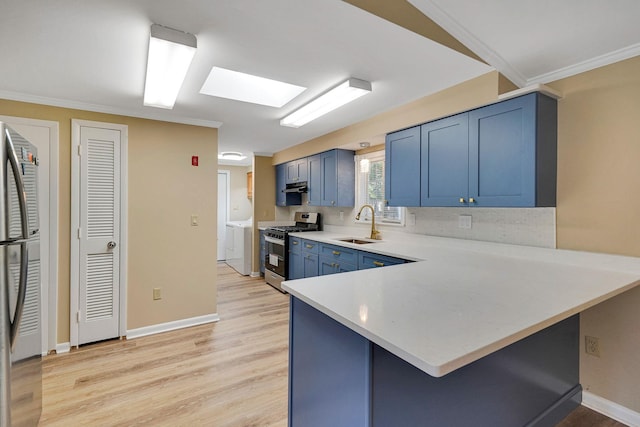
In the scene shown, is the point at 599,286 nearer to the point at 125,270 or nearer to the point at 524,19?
the point at 524,19

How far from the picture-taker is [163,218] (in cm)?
321

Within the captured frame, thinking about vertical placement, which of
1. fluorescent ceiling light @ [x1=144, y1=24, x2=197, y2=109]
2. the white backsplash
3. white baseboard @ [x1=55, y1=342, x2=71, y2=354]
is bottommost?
white baseboard @ [x1=55, y1=342, x2=71, y2=354]

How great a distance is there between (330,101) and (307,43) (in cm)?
85

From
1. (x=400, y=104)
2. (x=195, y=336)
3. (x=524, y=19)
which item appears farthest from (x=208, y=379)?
(x=524, y=19)

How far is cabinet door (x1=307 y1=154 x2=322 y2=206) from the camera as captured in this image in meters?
4.49

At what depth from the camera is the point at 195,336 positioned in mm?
3072

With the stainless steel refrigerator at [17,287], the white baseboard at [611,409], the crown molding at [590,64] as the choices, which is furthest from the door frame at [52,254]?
the white baseboard at [611,409]

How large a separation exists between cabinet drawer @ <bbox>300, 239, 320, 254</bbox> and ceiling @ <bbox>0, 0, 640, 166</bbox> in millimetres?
1897

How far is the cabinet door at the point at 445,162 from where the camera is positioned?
8.14ft

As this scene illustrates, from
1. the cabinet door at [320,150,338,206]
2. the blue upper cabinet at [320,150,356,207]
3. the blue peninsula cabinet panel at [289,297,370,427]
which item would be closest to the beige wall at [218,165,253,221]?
the cabinet door at [320,150,338,206]

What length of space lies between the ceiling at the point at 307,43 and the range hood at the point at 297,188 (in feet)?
7.50

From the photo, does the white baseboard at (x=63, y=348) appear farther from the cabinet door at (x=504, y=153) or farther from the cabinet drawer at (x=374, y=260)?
the cabinet door at (x=504, y=153)

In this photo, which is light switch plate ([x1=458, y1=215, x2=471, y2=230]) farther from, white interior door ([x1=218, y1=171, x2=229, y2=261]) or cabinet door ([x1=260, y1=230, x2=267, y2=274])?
white interior door ([x1=218, y1=171, x2=229, y2=261])

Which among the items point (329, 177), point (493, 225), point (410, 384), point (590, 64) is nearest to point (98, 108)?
point (329, 177)
